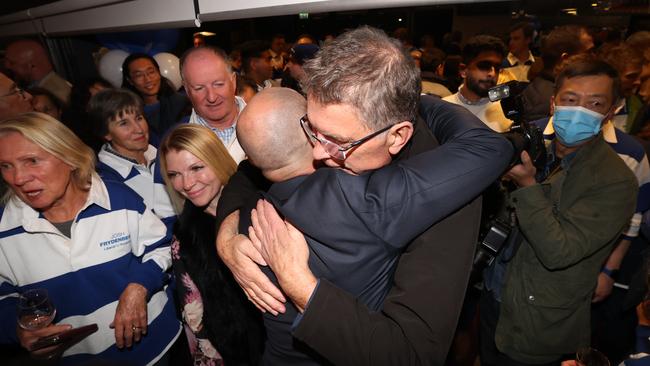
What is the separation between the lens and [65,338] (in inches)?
69.0

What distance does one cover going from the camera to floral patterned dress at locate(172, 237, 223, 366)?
1.96m

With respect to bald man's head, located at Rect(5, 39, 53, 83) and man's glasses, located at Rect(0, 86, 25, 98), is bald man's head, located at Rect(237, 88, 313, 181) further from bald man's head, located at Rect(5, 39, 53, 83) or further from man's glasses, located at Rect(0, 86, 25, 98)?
bald man's head, located at Rect(5, 39, 53, 83)

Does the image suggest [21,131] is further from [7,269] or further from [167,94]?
[167,94]

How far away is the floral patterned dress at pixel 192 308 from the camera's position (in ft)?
6.44

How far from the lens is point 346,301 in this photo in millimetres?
1050

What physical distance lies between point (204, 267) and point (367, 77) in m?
1.32

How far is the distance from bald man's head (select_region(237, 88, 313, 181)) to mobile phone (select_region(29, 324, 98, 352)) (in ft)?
4.43

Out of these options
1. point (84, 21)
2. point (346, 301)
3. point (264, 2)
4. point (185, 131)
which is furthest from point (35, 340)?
point (84, 21)

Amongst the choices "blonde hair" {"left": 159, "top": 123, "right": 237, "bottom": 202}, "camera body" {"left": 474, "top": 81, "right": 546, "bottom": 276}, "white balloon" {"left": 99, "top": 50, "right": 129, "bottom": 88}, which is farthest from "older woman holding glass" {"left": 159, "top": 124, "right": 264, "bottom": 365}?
"white balloon" {"left": 99, "top": 50, "right": 129, "bottom": 88}

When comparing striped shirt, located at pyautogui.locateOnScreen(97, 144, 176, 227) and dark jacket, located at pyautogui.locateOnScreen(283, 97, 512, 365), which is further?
striped shirt, located at pyautogui.locateOnScreen(97, 144, 176, 227)

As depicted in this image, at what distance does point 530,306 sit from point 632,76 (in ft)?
9.69

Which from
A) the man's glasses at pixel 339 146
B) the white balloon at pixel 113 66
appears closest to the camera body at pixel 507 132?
the man's glasses at pixel 339 146

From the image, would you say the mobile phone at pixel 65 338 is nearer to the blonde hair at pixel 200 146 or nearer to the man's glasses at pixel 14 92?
the blonde hair at pixel 200 146

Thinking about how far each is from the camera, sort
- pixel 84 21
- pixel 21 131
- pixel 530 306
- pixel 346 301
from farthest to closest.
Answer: pixel 84 21 → pixel 530 306 → pixel 21 131 → pixel 346 301
